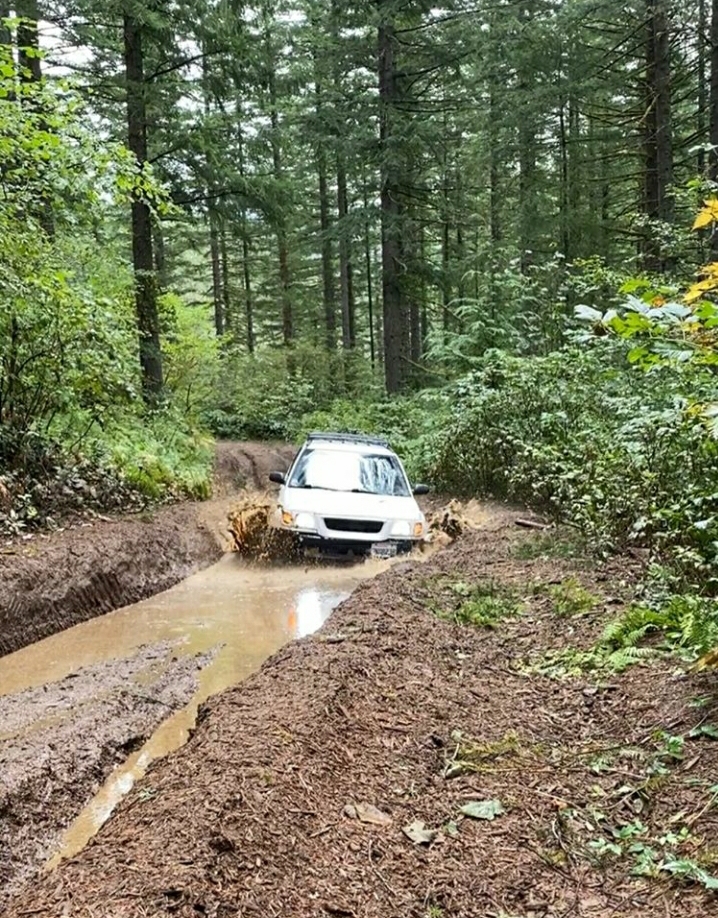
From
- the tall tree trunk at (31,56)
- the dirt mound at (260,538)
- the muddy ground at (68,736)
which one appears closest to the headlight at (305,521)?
the dirt mound at (260,538)

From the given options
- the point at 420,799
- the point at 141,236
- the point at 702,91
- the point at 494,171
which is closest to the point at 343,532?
the point at 420,799

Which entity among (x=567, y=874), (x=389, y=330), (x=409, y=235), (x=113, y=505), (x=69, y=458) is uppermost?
(x=409, y=235)

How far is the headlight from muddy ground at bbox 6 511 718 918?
11.4 ft

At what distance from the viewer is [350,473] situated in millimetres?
10078

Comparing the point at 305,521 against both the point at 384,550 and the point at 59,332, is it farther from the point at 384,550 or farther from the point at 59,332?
the point at 59,332

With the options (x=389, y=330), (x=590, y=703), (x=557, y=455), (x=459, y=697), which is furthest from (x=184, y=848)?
(x=389, y=330)

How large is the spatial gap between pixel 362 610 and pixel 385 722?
226cm

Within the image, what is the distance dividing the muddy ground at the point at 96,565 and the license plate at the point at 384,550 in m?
2.57

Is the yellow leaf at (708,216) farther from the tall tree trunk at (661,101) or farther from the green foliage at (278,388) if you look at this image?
the green foliage at (278,388)

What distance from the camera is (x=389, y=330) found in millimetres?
19469

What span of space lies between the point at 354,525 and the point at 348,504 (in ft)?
1.22

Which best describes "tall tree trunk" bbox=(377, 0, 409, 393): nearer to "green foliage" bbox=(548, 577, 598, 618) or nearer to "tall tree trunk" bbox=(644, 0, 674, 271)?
"tall tree trunk" bbox=(644, 0, 674, 271)

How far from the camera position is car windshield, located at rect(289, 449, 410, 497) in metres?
9.74

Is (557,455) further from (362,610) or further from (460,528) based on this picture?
(362,610)
